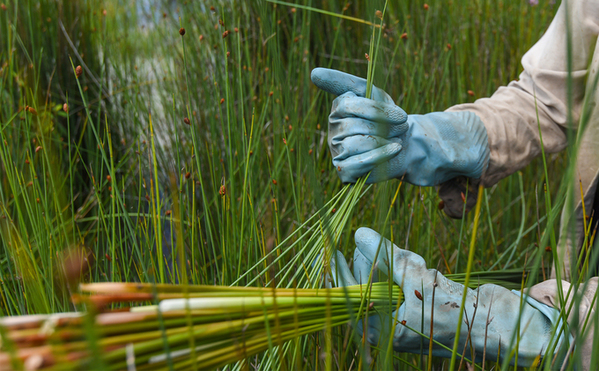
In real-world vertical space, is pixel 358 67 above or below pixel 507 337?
above

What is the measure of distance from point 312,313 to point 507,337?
41 centimetres

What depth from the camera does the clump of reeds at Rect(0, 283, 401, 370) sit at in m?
0.34

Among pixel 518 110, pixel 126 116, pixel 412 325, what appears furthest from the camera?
pixel 126 116

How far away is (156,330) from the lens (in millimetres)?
402

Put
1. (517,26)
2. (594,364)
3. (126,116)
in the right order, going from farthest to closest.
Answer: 1. (517,26)
2. (126,116)
3. (594,364)

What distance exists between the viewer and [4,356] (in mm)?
333

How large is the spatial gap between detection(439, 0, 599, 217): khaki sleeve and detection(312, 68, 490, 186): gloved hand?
0.06 meters

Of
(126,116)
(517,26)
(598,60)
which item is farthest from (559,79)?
(126,116)

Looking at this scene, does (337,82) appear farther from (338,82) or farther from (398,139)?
(398,139)

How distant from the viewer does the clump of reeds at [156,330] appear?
34cm

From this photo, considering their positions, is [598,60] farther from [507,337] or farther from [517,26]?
[517,26]

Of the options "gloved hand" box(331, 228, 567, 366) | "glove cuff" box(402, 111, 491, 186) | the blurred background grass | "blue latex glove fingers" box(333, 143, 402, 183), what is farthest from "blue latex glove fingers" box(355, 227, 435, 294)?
the blurred background grass

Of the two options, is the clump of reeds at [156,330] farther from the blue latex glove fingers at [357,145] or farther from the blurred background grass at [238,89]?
the blurred background grass at [238,89]

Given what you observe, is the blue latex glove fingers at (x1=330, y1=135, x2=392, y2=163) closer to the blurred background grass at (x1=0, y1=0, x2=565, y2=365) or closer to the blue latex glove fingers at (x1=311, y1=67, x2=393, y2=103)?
the blue latex glove fingers at (x1=311, y1=67, x2=393, y2=103)
